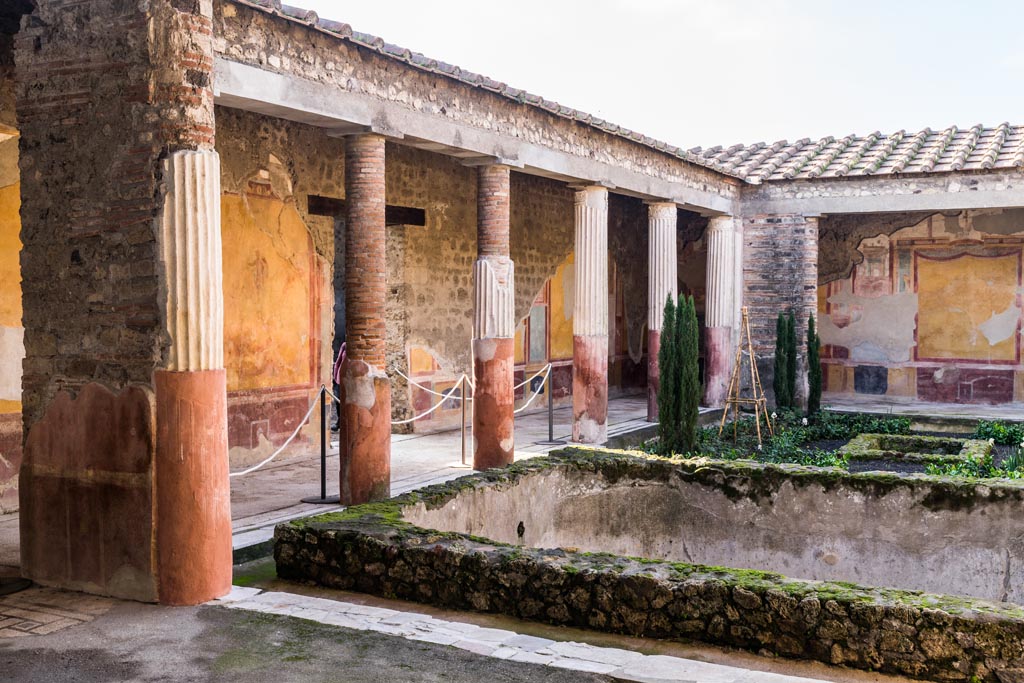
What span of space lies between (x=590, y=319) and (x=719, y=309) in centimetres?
408

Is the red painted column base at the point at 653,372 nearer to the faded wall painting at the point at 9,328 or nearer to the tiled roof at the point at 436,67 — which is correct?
the tiled roof at the point at 436,67

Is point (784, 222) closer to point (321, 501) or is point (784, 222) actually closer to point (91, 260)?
point (321, 501)

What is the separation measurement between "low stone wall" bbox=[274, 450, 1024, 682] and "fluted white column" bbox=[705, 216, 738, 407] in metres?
9.40

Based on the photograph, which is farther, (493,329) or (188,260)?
(493,329)

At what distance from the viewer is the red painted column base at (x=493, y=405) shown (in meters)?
8.59

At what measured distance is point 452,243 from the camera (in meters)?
11.5

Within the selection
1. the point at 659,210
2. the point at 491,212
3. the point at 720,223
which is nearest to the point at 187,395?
the point at 491,212

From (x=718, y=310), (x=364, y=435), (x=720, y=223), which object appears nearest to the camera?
(x=364, y=435)

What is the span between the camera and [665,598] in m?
4.10

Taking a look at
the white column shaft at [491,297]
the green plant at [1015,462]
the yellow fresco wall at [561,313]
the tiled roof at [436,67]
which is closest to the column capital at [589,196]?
the tiled roof at [436,67]

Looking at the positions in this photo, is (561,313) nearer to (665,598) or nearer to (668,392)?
(668,392)

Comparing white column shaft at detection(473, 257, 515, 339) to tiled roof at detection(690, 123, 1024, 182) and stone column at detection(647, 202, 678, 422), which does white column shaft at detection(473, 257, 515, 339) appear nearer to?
stone column at detection(647, 202, 678, 422)

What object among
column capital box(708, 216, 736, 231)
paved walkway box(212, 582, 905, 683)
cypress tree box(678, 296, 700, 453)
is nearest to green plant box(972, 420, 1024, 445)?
cypress tree box(678, 296, 700, 453)

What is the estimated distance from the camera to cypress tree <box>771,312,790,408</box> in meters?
13.8
